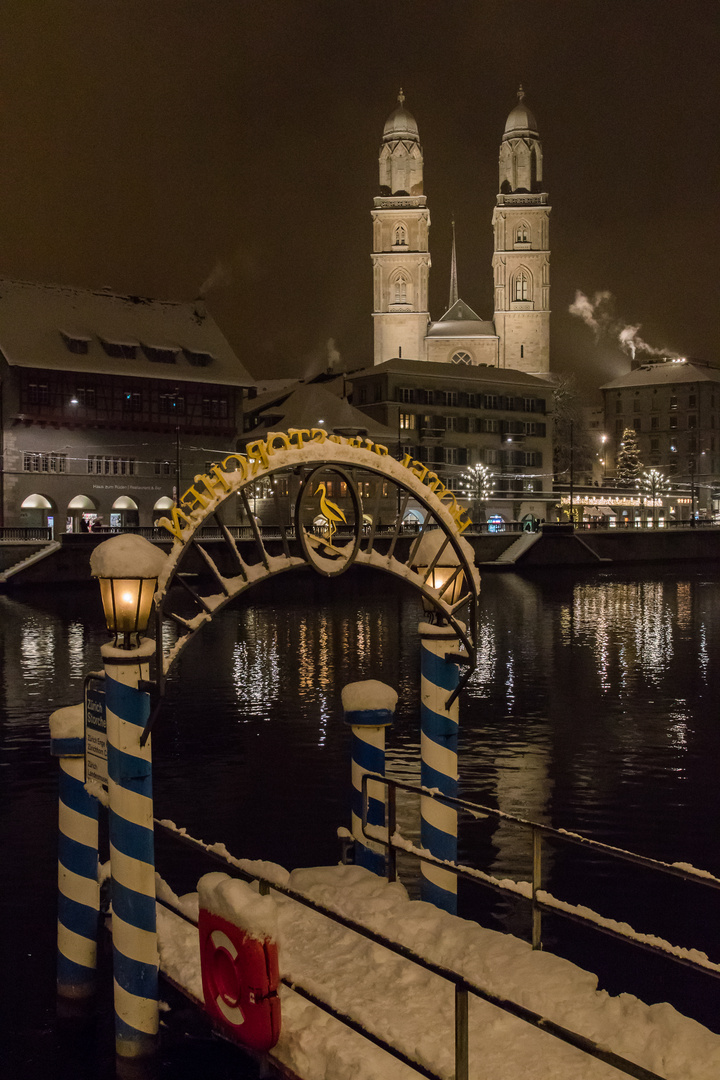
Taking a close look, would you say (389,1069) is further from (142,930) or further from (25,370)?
(25,370)

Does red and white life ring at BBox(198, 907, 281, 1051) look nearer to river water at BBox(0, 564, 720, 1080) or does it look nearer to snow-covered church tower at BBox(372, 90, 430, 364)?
river water at BBox(0, 564, 720, 1080)

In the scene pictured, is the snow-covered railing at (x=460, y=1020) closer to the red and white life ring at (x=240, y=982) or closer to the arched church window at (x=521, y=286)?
the red and white life ring at (x=240, y=982)

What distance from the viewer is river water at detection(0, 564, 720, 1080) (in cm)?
1014

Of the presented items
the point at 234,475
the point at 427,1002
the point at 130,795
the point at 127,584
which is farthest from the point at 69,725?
the point at 427,1002

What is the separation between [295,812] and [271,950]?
8458 mm

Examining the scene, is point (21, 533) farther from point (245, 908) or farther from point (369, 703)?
point (245, 908)

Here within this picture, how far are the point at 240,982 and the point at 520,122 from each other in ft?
434

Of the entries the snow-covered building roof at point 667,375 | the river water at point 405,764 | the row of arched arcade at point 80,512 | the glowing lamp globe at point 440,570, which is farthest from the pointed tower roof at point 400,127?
the glowing lamp globe at point 440,570

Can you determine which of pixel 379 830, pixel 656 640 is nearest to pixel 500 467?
pixel 656 640

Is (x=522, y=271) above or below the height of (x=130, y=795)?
above

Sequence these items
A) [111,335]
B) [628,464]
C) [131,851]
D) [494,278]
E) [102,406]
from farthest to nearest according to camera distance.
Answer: [494,278], [628,464], [111,335], [102,406], [131,851]

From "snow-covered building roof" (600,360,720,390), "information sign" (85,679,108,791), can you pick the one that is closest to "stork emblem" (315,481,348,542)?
"information sign" (85,679,108,791)

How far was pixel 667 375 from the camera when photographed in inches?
5241

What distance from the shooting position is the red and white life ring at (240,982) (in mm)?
6438
